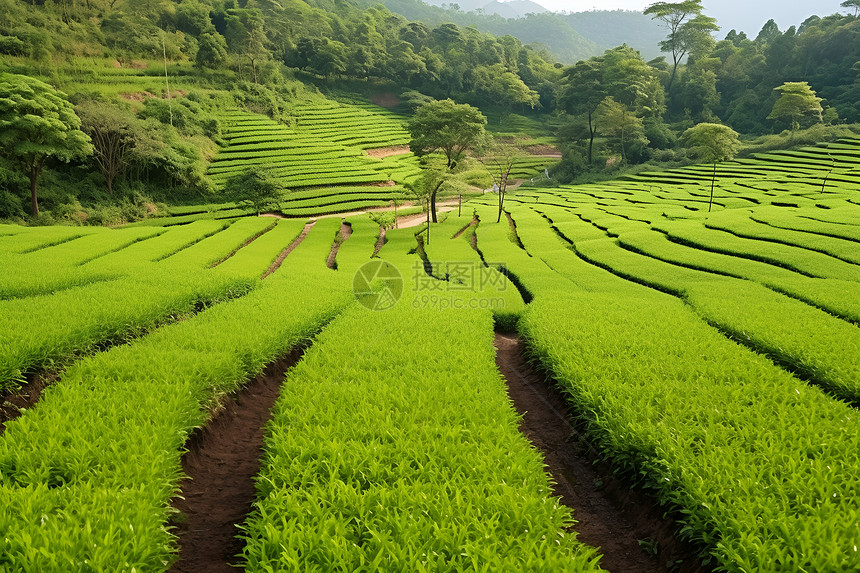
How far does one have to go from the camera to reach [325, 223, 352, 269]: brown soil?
1911 cm

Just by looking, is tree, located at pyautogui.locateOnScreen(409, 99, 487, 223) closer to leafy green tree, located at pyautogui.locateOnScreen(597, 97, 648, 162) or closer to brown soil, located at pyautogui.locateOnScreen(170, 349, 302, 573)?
brown soil, located at pyautogui.locateOnScreen(170, 349, 302, 573)

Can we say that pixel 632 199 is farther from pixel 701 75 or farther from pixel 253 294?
pixel 701 75

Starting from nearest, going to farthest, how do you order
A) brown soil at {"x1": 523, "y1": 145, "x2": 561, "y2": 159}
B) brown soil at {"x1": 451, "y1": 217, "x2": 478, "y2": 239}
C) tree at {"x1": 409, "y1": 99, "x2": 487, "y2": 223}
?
1. brown soil at {"x1": 451, "y1": 217, "x2": 478, "y2": 239}
2. tree at {"x1": 409, "y1": 99, "x2": 487, "y2": 223}
3. brown soil at {"x1": 523, "y1": 145, "x2": 561, "y2": 159}

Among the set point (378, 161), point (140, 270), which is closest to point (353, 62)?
point (378, 161)

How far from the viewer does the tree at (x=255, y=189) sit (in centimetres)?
2884

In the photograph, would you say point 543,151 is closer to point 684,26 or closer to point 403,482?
point 684,26

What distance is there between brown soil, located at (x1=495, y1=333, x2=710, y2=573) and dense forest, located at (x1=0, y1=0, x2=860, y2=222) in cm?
3205

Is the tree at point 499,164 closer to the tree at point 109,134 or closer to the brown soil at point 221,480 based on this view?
the brown soil at point 221,480

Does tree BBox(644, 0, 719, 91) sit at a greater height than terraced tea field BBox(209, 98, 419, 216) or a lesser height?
greater

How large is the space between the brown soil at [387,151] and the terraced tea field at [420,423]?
38.9 metres

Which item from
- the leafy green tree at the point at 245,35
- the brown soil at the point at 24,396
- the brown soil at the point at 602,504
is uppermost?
the leafy green tree at the point at 245,35

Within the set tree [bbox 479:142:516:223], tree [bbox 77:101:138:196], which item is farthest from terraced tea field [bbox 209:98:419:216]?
tree [bbox 479:142:516:223]

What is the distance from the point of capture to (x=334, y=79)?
68062 millimetres

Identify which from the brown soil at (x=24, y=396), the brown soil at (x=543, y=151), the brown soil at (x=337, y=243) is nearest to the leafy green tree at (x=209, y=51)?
the brown soil at (x=337, y=243)
